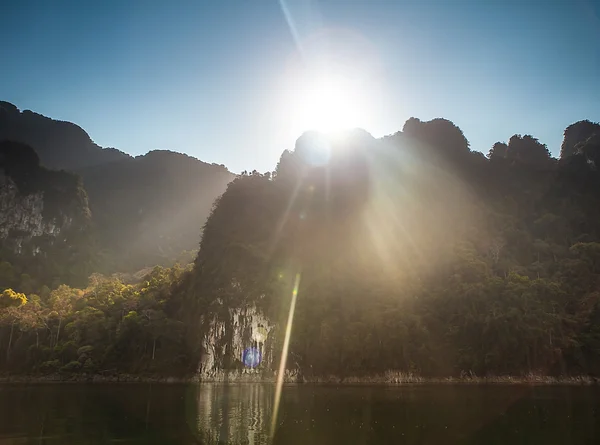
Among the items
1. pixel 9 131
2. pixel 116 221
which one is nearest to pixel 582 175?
pixel 116 221

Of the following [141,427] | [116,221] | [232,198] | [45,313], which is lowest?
[141,427]

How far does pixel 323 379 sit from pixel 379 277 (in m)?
19.1

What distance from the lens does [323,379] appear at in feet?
186

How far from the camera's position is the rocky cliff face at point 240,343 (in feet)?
196

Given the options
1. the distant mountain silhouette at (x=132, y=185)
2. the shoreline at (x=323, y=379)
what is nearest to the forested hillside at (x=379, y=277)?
the shoreline at (x=323, y=379)

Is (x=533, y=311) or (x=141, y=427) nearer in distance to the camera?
(x=141, y=427)

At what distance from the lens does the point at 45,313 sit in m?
64.9

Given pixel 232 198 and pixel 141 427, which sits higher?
pixel 232 198

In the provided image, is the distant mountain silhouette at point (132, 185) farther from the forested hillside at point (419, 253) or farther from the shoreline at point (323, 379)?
the shoreline at point (323, 379)

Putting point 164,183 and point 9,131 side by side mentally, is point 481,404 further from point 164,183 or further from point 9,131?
point 9,131

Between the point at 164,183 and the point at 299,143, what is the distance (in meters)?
87.0

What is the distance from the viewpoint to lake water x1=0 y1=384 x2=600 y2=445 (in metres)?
18.5

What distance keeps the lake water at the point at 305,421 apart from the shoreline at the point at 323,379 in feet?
72.4

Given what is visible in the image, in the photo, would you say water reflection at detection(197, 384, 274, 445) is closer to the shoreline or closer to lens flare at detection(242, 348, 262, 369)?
the shoreline
